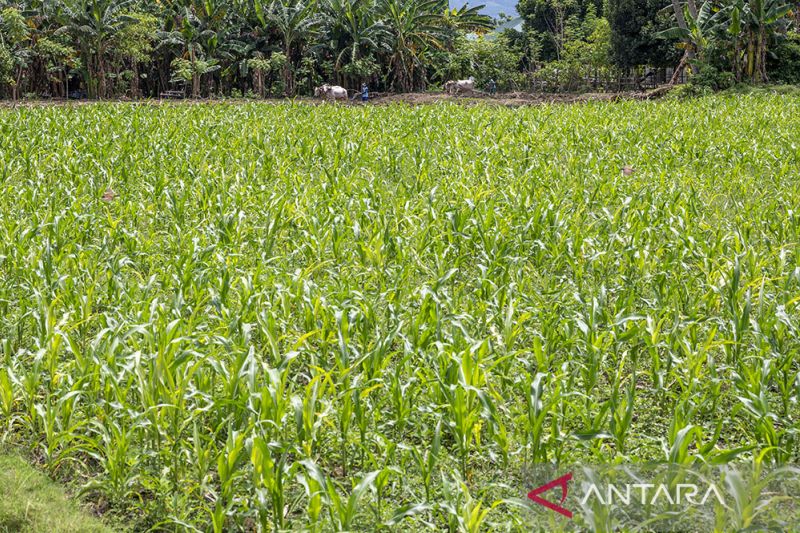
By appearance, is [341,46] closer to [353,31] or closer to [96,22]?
[353,31]

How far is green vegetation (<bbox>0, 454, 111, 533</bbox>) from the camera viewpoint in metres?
3.15

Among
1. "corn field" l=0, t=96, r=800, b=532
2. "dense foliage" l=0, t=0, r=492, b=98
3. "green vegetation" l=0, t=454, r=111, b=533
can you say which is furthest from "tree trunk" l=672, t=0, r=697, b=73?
"green vegetation" l=0, t=454, r=111, b=533

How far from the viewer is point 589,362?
164 inches

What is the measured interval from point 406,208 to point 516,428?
4.53 metres

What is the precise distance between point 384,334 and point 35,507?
2072 mm

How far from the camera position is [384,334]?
15.4 ft

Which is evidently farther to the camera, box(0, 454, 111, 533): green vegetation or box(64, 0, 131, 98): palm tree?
box(64, 0, 131, 98): palm tree

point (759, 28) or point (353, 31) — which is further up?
point (353, 31)

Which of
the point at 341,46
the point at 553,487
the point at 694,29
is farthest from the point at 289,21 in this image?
the point at 553,487

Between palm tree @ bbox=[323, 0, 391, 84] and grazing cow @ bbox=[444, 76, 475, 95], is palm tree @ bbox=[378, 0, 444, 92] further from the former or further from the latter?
grazing cow @ bbox=[444, 76, 475, 95]

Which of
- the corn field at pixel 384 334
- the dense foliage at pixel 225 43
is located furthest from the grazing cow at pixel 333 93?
the corn field at pixel 384 334

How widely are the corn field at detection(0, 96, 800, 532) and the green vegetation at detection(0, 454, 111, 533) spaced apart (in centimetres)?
14

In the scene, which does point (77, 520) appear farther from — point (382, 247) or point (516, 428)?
point (382, 247)

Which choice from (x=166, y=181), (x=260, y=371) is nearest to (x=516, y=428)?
(x=260, y=371)
